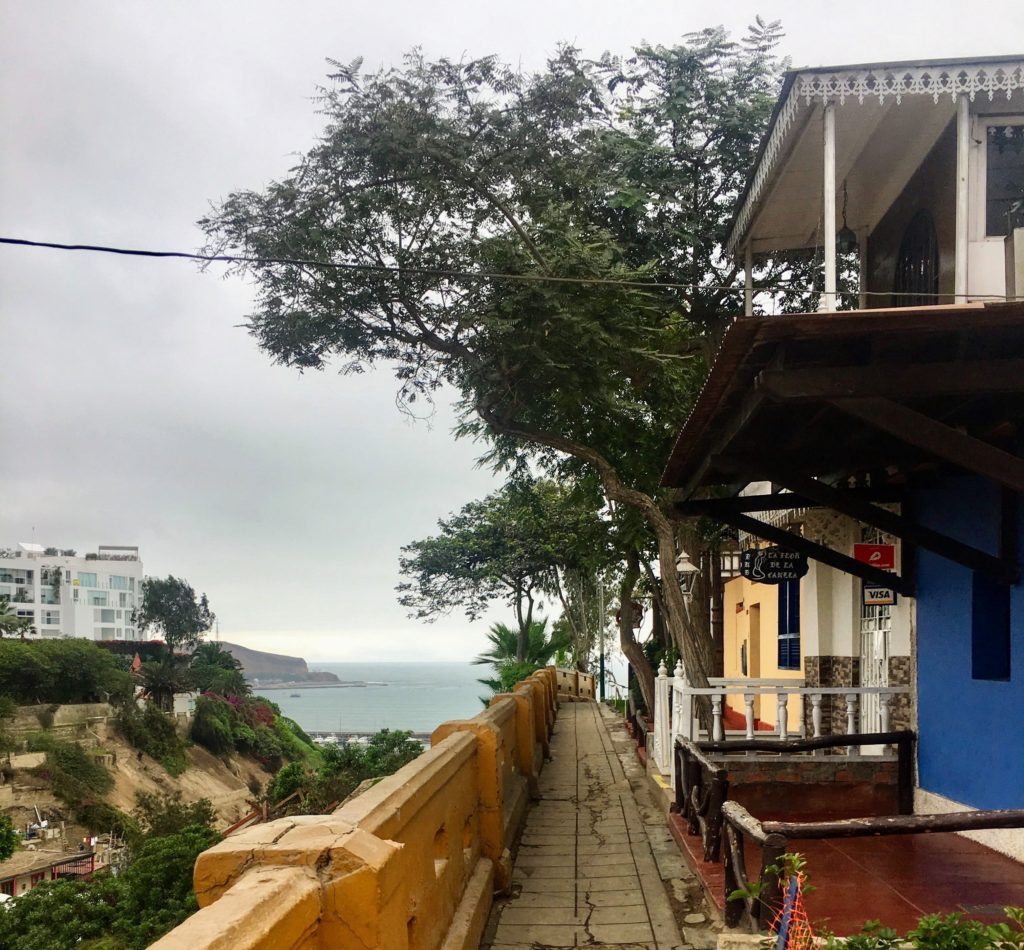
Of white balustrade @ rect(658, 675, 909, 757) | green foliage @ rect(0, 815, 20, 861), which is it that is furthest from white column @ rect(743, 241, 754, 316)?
green foliage @ rect(0, 815, 20, 861)

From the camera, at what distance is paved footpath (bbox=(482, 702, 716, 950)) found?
6395mm

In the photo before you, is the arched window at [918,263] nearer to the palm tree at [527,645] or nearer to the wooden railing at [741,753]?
the wooden railing at [741,753]

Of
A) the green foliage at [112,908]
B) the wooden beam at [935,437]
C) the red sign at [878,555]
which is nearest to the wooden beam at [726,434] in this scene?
the wooden beam at [935,437]

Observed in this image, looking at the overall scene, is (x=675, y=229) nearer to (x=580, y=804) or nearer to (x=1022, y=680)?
(x=580, y=804)

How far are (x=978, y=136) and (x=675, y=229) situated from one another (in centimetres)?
828

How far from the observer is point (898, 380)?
5.19 m

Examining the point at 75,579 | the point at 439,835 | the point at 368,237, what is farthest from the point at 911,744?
the point at 75,579

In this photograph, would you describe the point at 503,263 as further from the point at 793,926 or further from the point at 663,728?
the point at 793,926

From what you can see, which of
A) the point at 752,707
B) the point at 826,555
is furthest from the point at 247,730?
the point at 826,555

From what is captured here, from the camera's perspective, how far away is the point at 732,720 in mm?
19016

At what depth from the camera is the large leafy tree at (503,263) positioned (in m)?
12.6

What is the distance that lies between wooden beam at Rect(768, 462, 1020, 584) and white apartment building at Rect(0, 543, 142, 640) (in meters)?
101

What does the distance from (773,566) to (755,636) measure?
1210cm

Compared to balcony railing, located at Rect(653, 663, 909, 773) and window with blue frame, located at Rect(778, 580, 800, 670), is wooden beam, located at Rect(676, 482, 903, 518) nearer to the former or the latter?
→ balcony railing, located at Rect(653, 663, 909, 773)
